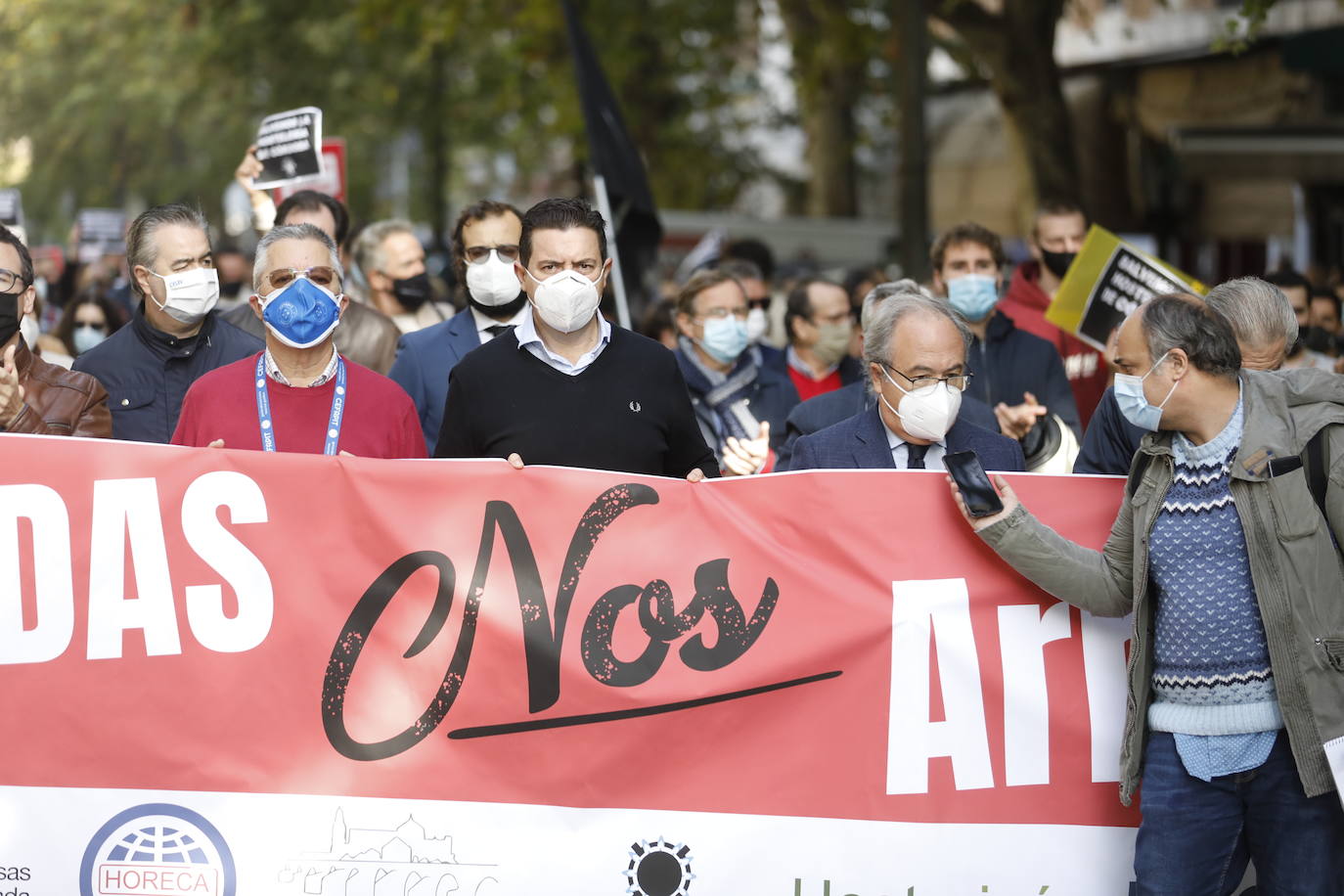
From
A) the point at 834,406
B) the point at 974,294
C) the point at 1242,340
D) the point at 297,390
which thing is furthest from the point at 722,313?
the point at 1242,340

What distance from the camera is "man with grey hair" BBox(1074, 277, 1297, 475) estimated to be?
4652 millimetres

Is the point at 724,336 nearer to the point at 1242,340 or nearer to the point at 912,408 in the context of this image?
the point at 912,408

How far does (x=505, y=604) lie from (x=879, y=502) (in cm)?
104

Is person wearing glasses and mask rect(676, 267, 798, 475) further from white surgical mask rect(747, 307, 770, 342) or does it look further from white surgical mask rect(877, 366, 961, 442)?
white surgical mask rect(877, 366, 961, 442)

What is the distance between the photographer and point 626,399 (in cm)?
488

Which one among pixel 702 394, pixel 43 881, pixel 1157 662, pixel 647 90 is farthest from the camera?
pixel 647 90

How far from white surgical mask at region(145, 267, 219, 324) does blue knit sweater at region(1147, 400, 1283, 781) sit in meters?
3.06

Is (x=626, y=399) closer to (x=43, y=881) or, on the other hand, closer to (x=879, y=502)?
(x=879, y=502)

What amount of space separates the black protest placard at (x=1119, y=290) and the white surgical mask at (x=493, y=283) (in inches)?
87.1

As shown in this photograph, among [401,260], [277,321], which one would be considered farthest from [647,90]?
[277,321]

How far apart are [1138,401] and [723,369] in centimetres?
317

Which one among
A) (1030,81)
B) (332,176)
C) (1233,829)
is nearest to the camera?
(1233,829)

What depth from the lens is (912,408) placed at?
4539 millimetres

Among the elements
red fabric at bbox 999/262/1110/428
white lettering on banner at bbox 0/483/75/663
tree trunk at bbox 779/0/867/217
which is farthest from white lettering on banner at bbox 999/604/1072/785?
tree trunk at bbox 779/0/867/217
